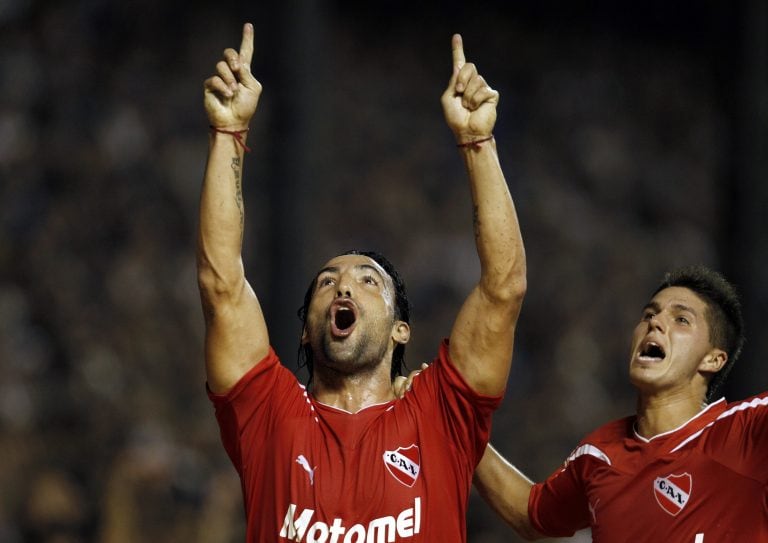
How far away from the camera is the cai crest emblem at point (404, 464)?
148 inches

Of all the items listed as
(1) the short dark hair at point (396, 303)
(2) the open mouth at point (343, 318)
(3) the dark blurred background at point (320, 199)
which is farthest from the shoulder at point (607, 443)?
(3) the dark blurred background at point (320, 199)

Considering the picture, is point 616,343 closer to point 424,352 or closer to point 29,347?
point 424,352

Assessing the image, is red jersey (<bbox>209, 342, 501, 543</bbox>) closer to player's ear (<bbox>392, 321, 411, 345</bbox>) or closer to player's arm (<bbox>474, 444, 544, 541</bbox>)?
player's ear (<bbox>392, 321, 411, 345</bbox>)

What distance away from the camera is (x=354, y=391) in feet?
13.2

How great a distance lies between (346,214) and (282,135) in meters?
2.84

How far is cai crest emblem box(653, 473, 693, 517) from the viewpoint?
4000mm

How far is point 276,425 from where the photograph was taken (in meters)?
3.88

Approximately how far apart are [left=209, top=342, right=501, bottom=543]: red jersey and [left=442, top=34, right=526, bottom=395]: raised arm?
73 millimetres

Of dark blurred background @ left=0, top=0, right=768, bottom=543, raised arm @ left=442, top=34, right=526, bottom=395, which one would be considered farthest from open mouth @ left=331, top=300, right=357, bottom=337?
dark blurred background @ left=0, top=0, right=768, bottom=543

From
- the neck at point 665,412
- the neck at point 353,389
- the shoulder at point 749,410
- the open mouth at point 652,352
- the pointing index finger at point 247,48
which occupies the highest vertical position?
the pointing index finger at point 247,48

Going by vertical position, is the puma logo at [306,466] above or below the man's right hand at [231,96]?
below

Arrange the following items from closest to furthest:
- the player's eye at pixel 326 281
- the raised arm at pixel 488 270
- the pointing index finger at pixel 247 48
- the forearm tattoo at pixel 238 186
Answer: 1. the raised arm at pixel 488 270
2. the forearm tattoo at pixel 238 186
3. the pointing index finger at pixel 247 48
4. the player's eye at pixel 326 281

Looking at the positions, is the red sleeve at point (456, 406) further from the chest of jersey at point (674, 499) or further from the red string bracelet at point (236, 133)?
the red string bracelet at point (236, 133)

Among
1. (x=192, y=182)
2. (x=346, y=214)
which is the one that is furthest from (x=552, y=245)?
(x=192, y=182)
